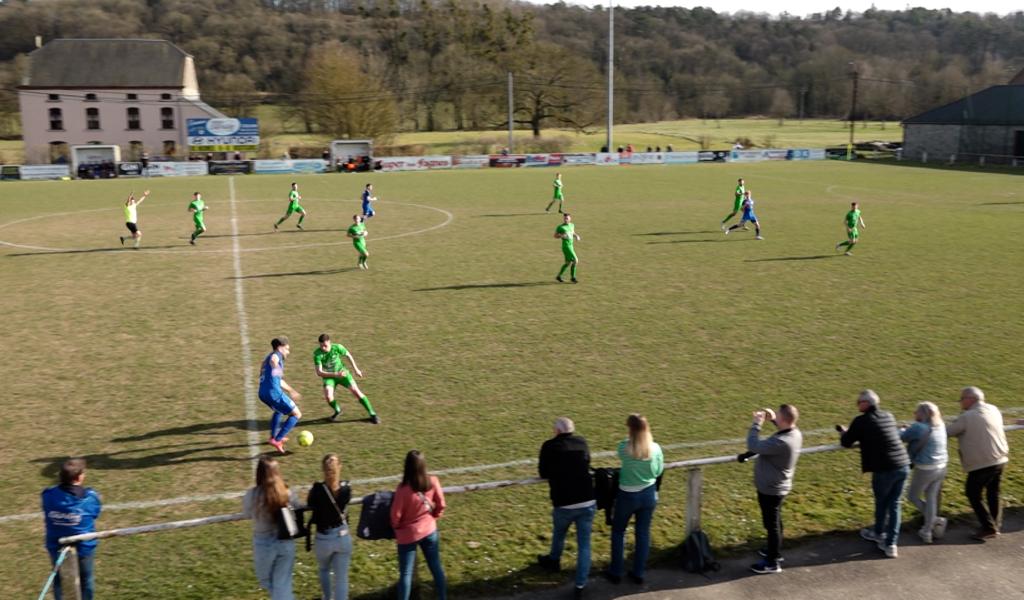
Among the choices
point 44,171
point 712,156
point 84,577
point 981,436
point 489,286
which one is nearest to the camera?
point 84,577

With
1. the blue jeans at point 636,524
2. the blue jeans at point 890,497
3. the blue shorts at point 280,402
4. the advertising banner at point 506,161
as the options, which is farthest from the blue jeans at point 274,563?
the advertising banner at point 506,161

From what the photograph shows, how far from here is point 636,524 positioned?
858cm

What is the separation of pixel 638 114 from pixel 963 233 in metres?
112

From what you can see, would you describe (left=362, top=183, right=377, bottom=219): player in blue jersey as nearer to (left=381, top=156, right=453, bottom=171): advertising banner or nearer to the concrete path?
the concrete path

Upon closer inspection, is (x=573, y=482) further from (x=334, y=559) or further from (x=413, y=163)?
(x=413, y=163)

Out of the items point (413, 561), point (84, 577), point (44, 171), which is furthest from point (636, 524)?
point (44, 171)

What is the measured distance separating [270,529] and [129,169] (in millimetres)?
60043

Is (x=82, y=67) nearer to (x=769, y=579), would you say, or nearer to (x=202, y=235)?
(x=202, y=235)

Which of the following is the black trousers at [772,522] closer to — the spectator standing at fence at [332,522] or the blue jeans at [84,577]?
the spectator standing at fence at [332,522]

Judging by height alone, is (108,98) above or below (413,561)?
above

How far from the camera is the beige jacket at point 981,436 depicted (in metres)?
9.06

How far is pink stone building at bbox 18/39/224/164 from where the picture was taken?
77062mm

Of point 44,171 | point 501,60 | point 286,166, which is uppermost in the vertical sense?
point 501,60

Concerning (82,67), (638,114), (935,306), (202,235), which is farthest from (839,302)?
(638,114)
